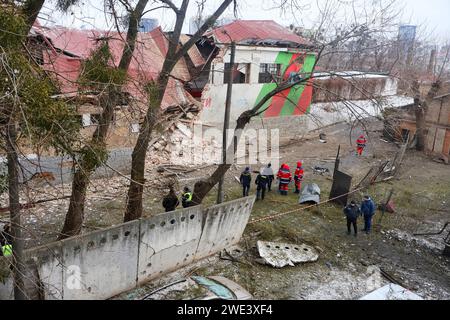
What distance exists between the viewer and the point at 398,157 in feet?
59.3

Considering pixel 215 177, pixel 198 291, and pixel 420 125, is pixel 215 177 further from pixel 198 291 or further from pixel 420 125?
pixel 420 125

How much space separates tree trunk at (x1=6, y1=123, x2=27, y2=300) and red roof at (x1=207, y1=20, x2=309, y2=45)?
15732mm

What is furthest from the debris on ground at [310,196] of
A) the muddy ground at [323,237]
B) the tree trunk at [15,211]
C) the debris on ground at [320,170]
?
the tree trunk at [15,211]

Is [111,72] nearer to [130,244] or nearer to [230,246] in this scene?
[130,244]

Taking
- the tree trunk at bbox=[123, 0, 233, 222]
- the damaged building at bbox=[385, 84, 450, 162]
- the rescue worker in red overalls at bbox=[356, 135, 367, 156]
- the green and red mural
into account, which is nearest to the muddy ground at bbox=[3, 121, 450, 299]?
the tree trunk at bbox=[123, 0, 233, 222]

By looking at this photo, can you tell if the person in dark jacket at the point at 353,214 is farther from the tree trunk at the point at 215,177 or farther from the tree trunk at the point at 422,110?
the tree trunk at the point at 422,110

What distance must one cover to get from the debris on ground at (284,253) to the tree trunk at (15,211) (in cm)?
542

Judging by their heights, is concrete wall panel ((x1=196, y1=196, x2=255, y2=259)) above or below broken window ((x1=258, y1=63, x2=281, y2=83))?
below

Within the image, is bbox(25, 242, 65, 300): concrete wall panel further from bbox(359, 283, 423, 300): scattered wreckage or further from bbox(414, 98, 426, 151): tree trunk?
bbox(414, 98, 426, 151): tree trunk

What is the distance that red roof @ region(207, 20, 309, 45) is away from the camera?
20.0m

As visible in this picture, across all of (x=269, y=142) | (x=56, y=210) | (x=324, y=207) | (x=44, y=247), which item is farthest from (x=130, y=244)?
(x=269, y=142)

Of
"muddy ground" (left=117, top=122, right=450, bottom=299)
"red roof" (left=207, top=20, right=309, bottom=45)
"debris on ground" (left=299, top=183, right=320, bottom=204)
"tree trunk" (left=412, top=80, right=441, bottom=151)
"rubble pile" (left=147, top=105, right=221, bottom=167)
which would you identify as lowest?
"muddy ground" (left=117, top=122, right=450, bottom=299)

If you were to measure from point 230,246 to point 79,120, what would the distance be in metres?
5.75

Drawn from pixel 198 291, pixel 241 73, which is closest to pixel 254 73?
pixel 241 73
